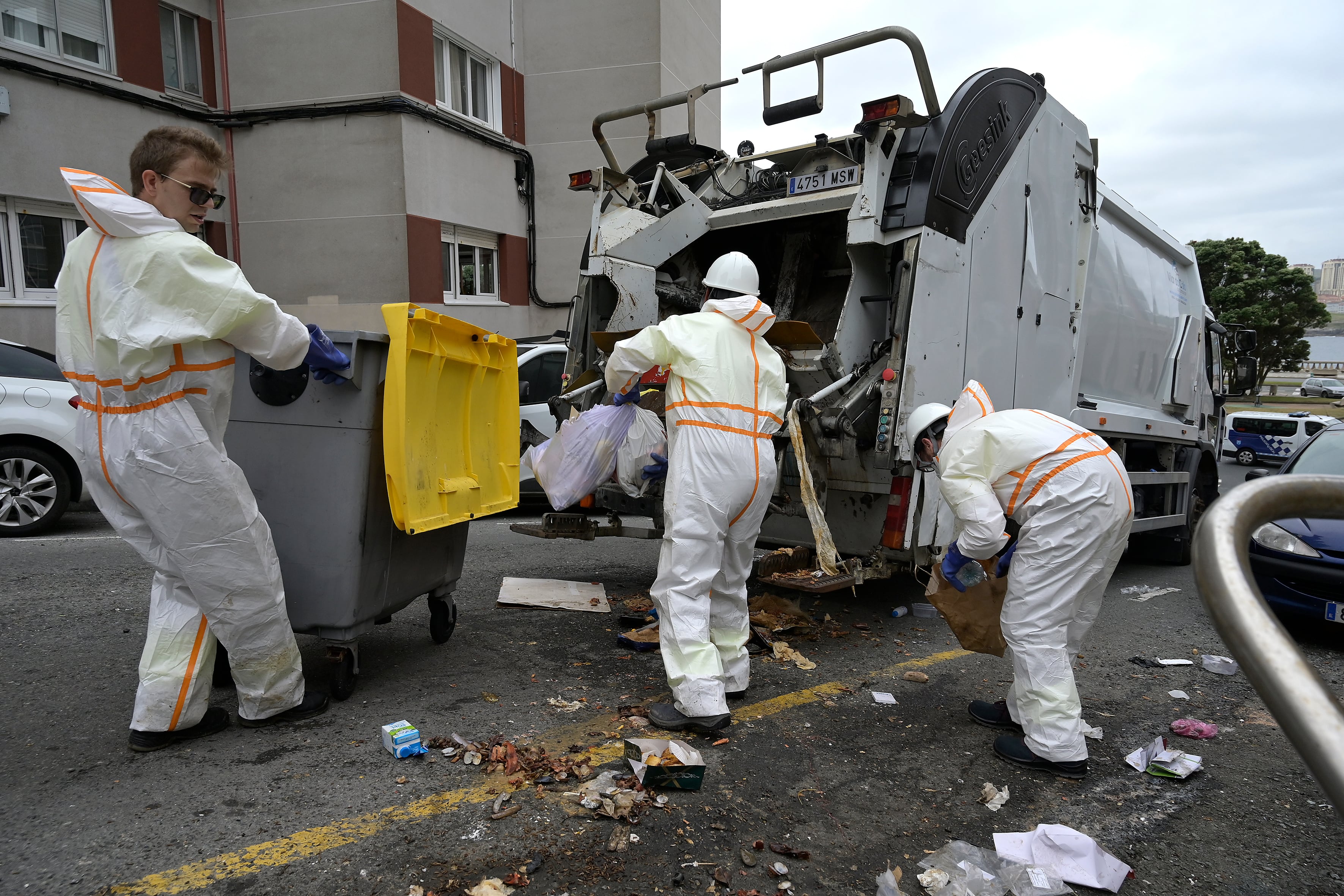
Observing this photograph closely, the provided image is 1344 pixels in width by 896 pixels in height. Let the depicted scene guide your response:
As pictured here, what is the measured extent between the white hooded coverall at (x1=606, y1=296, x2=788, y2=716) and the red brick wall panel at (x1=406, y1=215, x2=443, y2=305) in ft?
27.4

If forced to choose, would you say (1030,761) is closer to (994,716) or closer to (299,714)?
(994,716)

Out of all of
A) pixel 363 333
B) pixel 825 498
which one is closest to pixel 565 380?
pixel 825 498

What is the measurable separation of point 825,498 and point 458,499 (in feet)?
6.43

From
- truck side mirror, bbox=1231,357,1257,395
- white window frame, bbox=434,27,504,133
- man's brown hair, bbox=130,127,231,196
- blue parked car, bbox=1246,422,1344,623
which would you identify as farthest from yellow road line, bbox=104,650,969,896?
white window frame, bbox=434,27,504,133

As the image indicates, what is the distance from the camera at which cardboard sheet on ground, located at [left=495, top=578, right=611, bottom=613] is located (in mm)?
4645

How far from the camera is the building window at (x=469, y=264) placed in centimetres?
1222

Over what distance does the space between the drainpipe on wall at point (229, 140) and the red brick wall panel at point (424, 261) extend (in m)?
2.21

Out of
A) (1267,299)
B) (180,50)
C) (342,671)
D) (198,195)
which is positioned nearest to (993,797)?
(342,671)

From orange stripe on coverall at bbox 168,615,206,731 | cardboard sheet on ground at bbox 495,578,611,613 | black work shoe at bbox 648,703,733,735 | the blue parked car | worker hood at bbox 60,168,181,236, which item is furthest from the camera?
cardboard sheet on ground at bbox 495,578,611,613

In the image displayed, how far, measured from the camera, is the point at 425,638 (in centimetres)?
402

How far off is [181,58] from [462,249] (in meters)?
4.12

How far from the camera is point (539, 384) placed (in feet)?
24.5

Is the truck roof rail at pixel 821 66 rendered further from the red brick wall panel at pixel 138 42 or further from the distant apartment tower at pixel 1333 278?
the distant apartment tower at pixel 1333 278

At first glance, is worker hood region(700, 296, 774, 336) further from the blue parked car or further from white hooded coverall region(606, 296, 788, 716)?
the blue parked car
